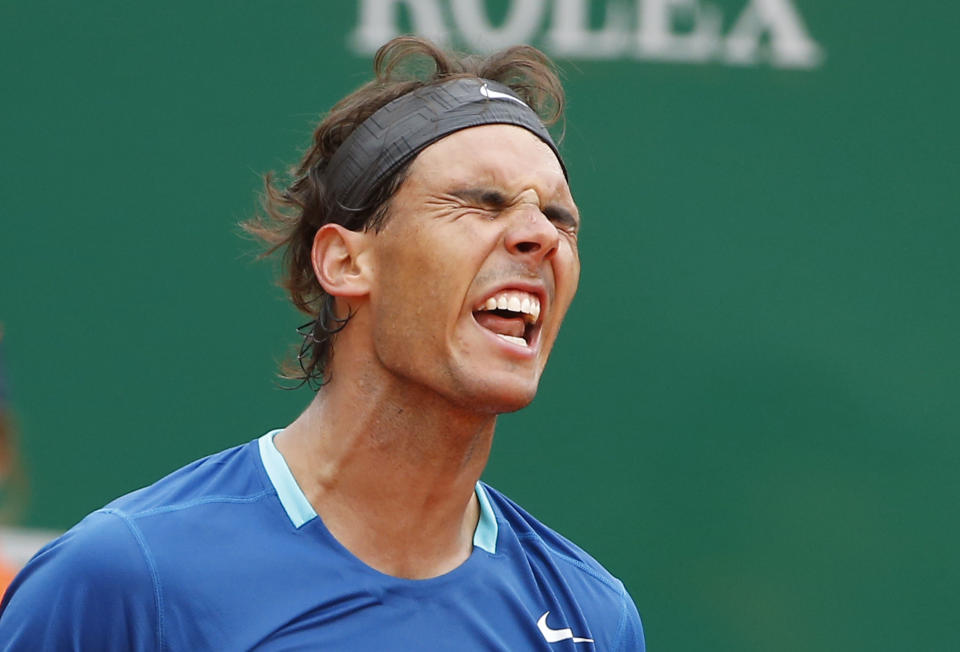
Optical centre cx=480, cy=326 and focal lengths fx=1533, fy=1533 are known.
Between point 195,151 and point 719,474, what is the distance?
1.32 metres

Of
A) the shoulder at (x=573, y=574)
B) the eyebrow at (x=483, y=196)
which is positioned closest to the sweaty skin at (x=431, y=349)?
the eyebrow at (x=483, y=196)

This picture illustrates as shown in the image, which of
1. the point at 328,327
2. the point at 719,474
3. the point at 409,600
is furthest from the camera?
the point at 719,474

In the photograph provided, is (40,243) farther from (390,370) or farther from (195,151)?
(390,370)

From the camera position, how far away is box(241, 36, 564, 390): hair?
2.28 meters

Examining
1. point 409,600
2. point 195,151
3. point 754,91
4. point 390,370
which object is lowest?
point 409,600

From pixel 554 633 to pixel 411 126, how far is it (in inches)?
30.0

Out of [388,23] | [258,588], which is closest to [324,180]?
[258,588]

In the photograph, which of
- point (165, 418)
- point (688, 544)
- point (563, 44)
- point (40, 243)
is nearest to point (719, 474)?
point (688, 544)

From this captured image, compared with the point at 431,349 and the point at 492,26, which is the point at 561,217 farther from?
the point at 492,26

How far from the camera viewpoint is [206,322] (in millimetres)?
3320

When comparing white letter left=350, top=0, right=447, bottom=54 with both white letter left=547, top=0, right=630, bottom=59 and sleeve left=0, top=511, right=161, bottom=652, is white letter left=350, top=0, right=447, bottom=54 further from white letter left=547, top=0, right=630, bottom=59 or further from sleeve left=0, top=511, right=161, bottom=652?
sleeve left=0, top=511, right=161, bottom=652

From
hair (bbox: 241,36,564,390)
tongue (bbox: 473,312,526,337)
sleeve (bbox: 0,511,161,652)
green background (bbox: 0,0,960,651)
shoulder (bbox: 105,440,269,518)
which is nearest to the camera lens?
sleeve (bbox: 0,511,161,652)

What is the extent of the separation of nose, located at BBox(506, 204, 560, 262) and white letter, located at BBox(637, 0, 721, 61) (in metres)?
1.23

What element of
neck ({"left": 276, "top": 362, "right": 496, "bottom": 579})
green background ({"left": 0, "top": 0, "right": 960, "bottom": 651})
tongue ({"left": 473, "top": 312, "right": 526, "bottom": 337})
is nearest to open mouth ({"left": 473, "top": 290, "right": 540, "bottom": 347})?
tongue ({"left": 473, "top": 312, "right": 526, "bottom": 337})
